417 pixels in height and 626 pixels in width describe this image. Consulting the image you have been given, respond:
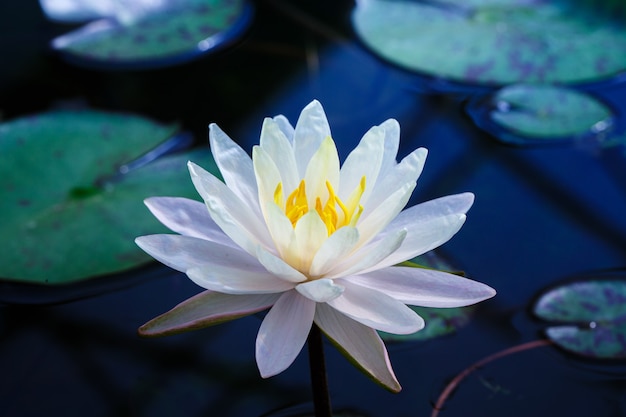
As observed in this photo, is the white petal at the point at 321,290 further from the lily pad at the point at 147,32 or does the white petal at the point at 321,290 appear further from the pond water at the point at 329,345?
the lily pad at the point at 147,32

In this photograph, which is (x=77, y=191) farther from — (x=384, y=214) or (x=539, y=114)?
(x=539, y=114)

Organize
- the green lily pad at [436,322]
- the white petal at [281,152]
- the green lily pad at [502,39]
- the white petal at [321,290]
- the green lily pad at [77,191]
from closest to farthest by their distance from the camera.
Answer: the white petal at [321,290], the white petal at [281,152], the green lily pad at [436,322], the green lily pad at [77,191], the green lily pad at [502,39]

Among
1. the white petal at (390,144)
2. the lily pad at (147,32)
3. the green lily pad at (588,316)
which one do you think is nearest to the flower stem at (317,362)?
the white petal at (390,144)

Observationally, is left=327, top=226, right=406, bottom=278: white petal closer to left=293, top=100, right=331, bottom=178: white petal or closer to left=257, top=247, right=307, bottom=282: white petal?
left=257, top=247, right=307, bottom=282: white petal

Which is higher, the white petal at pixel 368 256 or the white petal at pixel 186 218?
the white petal at pixel 368 256

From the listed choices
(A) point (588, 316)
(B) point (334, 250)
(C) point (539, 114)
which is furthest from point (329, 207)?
(C) point (539, 114)

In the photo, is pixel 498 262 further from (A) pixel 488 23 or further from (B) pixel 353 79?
(A) pixel 488 23
